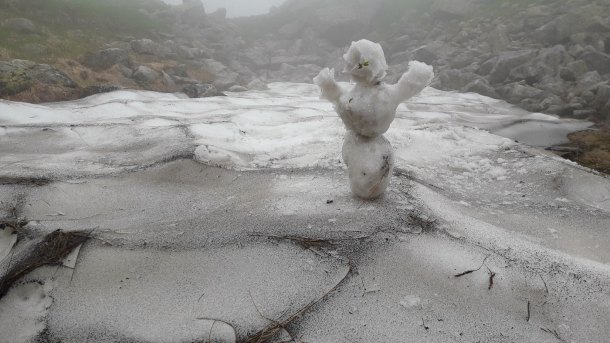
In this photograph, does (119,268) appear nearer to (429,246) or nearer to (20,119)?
(429,246)

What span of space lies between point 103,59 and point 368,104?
1439 centimetres

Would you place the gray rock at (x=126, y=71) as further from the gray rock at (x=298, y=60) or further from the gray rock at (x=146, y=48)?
the gray rock at (x=298, y=60)

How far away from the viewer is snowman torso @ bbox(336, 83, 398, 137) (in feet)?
11.2

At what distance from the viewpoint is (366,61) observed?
129 inches

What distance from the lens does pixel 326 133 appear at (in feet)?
22.0

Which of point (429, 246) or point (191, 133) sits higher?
point (429, 246)

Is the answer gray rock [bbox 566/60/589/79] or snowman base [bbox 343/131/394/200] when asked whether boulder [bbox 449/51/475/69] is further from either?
snowman base [bbox 343/131/394/200]

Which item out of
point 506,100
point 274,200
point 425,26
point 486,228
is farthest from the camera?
point 425,26

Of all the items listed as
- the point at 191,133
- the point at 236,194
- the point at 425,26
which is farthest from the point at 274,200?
the point at 425,26

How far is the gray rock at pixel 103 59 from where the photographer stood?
14188 mm

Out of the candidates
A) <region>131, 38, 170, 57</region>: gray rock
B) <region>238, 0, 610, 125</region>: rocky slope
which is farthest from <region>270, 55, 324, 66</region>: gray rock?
<region>131, 38, 170, 57</region>: gray rock

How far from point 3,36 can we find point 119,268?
15.7 meters

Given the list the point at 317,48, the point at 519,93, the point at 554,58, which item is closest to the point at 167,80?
the point at 519,93

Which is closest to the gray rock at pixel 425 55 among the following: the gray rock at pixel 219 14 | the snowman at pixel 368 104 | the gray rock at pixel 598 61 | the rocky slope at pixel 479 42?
the rocky slope at pixel 479 42
